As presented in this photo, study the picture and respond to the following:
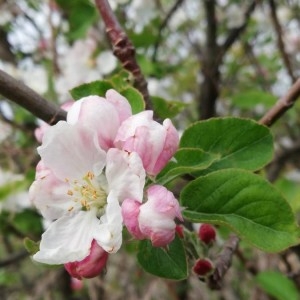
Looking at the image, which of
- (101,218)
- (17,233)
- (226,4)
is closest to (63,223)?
(101,218)

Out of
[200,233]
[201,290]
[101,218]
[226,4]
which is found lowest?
[201,290]

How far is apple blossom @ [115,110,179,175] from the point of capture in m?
0.90

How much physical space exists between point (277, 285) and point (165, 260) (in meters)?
1.25

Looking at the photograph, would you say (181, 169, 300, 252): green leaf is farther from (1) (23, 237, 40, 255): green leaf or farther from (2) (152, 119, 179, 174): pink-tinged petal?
(1) (23, 237, 40, 255): green leaf

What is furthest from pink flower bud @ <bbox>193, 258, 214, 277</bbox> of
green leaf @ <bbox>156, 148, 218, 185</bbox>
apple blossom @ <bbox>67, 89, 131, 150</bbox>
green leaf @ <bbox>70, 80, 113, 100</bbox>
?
green leaf @ <bbox>70, 80, 113, 100</bbox>

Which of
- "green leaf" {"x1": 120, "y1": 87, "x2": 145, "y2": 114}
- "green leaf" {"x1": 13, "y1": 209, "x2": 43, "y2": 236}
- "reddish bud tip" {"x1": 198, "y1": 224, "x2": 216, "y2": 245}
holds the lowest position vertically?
"green leaf" {"x1": 13, "y1": 209, "x2": 43, "y2": 236}

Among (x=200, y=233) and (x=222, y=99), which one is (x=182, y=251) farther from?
(x=222, y=99)

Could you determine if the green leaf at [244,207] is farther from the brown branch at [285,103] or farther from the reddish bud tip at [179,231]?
the brown branch at [285,103]

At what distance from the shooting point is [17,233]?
2521mm

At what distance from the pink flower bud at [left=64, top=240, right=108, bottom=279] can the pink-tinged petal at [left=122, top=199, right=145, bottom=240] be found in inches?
3.2

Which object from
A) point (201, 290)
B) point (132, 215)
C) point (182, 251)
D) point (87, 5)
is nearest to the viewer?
point (132, 215)

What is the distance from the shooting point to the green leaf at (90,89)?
1.11 m

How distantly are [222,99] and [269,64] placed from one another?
483 mm

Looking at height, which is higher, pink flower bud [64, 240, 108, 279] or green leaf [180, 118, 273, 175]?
pink flower bud [64, 240, 108, 279]
